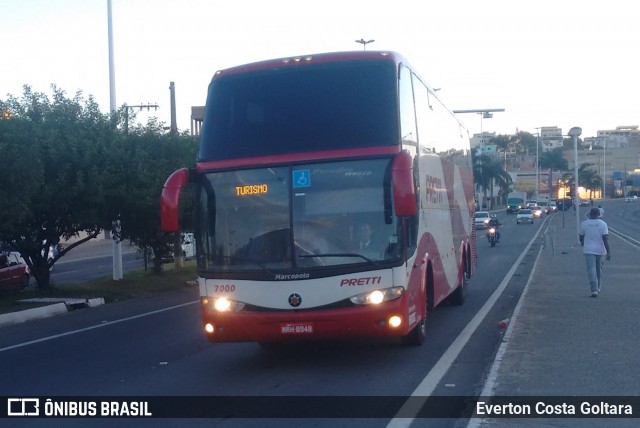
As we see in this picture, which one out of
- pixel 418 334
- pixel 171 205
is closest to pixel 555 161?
pixel 418 334

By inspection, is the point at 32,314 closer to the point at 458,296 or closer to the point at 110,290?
the point at 110,290

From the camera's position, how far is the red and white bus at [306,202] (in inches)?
400

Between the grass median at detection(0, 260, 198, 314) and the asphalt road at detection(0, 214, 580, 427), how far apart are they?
502 cm

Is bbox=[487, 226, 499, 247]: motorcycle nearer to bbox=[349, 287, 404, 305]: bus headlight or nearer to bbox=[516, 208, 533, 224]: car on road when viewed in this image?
bbox=[516, 208, 533, 224]: car on road

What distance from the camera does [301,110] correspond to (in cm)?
1076

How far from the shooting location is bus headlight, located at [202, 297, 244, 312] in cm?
1043

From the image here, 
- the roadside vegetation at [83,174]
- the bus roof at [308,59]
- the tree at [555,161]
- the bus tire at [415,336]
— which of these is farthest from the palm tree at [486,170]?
the bus roof at [308,59]

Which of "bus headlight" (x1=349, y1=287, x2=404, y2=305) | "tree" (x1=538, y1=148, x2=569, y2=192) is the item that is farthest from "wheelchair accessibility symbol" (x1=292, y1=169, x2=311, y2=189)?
"tree" (x1=538, y1=148, x2=569, y2=192)

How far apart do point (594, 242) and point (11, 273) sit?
68.7 ft

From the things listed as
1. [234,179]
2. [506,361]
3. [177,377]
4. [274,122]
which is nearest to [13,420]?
[177,377]

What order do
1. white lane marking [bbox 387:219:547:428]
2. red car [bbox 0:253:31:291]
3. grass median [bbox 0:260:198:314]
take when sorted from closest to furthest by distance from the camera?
white lane marking [bbox 387:219:547:428]
grass median [bbox 0:260:198:314]
red car [bbox 0:253:31:291]

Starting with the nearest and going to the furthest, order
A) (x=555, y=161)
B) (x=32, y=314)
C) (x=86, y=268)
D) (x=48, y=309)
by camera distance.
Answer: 1. (x=32, y=314)
2. (x=48, y=309)
3. (x=86, y=268)
4. (x=555, y=161)

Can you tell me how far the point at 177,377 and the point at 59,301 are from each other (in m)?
12.8

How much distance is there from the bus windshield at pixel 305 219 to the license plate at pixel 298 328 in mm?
709
